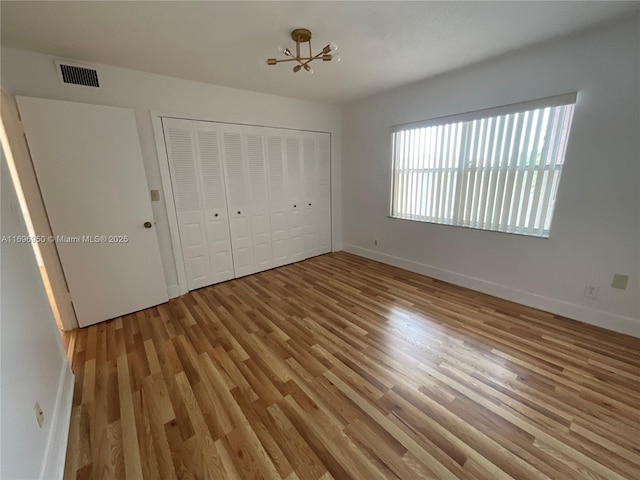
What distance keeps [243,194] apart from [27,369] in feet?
8.49

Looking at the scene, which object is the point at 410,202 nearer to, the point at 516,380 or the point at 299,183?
the point at 299,183

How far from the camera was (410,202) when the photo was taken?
11.9 ft

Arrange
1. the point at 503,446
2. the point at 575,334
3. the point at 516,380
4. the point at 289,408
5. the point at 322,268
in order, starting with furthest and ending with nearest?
1. the point at 322,268
2. the point at 575,334
3. the point at 516,380
4. the point at 289,408
5. the point at 503,446

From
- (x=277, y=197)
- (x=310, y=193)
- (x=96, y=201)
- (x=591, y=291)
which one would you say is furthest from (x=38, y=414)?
(x=591, y=291)

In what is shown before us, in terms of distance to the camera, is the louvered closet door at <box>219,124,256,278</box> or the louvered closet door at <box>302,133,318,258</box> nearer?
the louvered closet door at <box>219,124,256,278</box>

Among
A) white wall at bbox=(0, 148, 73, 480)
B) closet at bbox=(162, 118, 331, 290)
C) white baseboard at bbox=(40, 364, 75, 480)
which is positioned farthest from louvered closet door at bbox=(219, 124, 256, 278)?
white baseboard at bbox=(40, 364, 75, 480)

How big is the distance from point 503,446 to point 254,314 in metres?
2.13

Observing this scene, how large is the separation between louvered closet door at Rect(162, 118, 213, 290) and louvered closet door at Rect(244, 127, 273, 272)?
2.19 feet

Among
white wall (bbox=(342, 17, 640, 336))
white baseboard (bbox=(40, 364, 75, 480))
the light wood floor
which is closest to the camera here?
white baseboard (bbox=(40, 364, 75, 480))

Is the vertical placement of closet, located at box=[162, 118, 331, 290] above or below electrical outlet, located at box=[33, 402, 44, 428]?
above

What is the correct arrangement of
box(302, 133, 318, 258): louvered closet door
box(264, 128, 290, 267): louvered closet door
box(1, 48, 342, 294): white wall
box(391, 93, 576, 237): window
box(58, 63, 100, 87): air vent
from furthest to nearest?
box(302, 133, 318, 258): louvered closet door, box(264, 128, 290, 267): louvered closet door, box(391, 93, 576, 237): window, box(58, 63, 100, 87): air vent, box(1, 48, 342, 294): white wall

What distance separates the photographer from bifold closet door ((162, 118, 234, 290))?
2908mm

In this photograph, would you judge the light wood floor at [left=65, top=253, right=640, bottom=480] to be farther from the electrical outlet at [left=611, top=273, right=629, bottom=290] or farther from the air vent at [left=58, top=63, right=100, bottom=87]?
the air vent at [left=58, top=63, right=100, bottom=87]

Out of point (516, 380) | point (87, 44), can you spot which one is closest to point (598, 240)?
point (516, 380)
